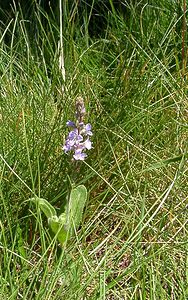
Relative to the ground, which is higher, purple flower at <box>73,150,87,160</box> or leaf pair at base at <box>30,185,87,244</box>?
purple flower at <box>73,150,87,160</box>

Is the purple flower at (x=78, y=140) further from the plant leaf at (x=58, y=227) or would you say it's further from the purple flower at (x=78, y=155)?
the plant leaf at (x=58, y=227)

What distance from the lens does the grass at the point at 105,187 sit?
1151 mm

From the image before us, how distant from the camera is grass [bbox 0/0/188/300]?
1.15 m

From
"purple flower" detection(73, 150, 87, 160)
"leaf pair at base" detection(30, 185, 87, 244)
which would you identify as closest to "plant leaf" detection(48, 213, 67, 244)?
"leaf pair at base" detection(30, 185, 87, 244)

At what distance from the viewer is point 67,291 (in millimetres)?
1102

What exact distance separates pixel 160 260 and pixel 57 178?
29 centimetres

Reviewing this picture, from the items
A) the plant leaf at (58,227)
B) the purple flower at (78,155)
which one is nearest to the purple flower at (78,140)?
the purple flower at (78,155)

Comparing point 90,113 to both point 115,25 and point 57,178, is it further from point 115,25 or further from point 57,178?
point 115,25

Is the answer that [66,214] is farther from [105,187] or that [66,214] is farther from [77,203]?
[105,187]

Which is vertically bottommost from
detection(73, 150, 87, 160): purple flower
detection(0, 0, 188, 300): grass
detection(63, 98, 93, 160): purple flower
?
detection(0, 0, 188, 300): grass

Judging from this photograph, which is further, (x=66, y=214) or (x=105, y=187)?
(x=105, y=187)

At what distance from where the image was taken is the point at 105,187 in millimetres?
1430

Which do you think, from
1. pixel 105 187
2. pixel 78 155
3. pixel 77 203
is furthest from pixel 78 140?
pixel 105 187

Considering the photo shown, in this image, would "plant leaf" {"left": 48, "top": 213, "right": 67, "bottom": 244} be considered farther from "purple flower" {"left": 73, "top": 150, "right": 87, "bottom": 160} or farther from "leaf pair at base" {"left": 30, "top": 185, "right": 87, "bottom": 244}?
"purple flower" {"left": 73, "top": 150, "right": 87, "bottom": 160}
